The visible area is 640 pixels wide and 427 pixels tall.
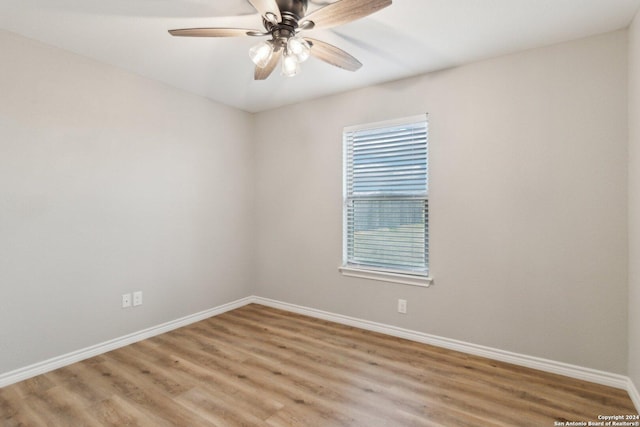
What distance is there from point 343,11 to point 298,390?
2319 millimetres

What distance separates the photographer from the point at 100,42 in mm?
2461

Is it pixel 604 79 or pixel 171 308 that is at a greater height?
pixel 604 79

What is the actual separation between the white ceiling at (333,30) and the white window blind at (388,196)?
58 centimetres

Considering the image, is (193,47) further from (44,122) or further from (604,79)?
(604,79)

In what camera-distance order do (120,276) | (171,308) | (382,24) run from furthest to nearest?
(171,308) → (120,276) → (382,24)

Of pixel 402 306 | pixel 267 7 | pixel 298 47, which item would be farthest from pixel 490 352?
pixel 267 7

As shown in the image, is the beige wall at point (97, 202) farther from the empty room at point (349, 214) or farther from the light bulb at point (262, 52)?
the light bulb at point (262, 52)

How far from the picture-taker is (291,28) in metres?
1.84

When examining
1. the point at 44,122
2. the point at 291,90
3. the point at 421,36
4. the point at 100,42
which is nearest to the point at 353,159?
the point at 291,90

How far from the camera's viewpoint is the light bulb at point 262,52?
184 centimetres

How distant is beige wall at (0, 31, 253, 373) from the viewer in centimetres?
235

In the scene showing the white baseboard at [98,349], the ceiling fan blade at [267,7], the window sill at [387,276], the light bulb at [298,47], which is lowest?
the white baseboard at [98,349]

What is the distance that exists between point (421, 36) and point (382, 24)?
34 centimetres

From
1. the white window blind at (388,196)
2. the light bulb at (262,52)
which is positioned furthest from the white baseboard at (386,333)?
the light bulb at (262,52)
